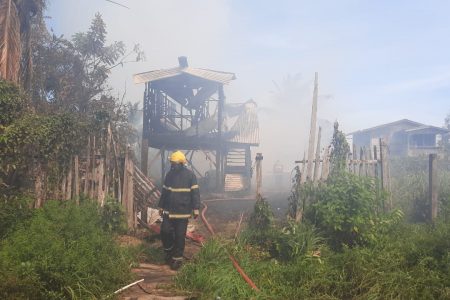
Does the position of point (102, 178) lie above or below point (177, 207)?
above

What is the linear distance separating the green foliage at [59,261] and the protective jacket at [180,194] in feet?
3.92

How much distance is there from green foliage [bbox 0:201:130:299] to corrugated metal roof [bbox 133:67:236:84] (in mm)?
14075

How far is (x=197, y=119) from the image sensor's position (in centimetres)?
2042

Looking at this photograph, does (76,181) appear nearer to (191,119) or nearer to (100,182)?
(100,182)

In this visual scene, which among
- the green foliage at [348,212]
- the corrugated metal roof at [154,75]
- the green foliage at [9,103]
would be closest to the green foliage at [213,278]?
the green foliage at [348,212]

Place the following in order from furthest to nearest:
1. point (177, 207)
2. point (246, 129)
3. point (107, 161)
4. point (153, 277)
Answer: point (246, 129) < point (107, 161) < point (177, 207) < point (153, 277)

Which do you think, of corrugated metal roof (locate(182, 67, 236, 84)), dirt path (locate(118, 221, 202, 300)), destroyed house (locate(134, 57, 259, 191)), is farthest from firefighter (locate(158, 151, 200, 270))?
corrugated metal roof (locate(182, 67, 236, 84))

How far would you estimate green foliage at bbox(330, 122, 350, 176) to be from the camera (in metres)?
7.53

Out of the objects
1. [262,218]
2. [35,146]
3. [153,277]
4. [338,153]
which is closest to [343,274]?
[262,218]

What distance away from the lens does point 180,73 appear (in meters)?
19.0

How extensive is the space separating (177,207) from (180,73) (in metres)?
13.6

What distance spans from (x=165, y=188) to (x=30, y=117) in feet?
10.1

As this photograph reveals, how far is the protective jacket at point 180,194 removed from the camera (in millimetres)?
6449

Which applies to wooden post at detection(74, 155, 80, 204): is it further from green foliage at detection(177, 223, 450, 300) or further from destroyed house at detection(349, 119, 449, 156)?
destroyed house at detection(349, 119, 449, 156)
